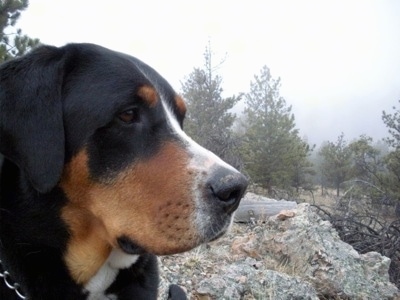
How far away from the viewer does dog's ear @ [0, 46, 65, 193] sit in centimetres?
222

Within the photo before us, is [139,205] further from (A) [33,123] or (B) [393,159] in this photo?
(B) [393,159]

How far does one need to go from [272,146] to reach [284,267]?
82.4 feet

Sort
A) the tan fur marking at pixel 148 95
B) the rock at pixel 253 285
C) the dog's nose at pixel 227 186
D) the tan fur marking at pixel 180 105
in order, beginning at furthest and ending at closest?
the rock at pixel 253 285 → the tan fur marking at pixel 180 105 → the tan fur marking at pixel 148 95 → the dog's nose at pixel 227 186

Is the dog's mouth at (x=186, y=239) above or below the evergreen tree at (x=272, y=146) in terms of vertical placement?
above

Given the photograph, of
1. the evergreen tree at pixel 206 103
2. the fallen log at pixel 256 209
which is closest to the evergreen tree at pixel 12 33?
the fallen log at pixel 256 209

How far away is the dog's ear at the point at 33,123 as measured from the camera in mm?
2225

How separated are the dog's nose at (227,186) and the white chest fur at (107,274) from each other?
0.71 metres

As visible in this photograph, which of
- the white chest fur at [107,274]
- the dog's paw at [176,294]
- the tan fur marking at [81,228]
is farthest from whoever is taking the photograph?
the dog's paw at [176,294]

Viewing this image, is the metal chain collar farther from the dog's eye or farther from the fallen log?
the fallen log

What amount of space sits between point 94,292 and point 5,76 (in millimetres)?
1170

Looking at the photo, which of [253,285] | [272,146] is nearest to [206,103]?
[272,146]

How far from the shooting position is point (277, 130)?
3048 centimetres

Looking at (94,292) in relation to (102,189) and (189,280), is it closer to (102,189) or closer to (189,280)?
(102,189)

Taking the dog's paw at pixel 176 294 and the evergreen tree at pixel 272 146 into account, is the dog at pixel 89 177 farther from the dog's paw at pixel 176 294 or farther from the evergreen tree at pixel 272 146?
the evergreen tree at pixel 272 146
